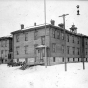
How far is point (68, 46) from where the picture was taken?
32.6 metres

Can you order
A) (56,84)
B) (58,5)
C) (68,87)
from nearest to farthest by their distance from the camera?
(68,87) < (56,84) < (58,5)

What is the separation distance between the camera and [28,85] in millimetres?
12422

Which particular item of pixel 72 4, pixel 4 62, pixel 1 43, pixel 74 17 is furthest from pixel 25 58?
pixel 72 4

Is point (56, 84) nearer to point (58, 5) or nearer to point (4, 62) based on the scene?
point (58, 5)

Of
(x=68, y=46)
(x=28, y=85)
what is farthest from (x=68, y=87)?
(x=68, y=46)

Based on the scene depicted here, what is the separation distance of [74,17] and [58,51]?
12.6 m

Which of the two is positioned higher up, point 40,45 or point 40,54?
point 40,45

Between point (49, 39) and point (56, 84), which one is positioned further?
point (49, 39)

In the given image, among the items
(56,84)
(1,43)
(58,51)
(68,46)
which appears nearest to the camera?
(56,84)

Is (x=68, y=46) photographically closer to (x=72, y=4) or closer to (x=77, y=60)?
(x=77, y=60)

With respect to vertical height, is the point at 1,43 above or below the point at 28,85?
above

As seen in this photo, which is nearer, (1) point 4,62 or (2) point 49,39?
(2) point 49,39

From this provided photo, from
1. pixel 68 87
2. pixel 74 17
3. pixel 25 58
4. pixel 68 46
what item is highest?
pixel 74 17

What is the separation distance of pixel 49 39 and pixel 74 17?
9.84 m
